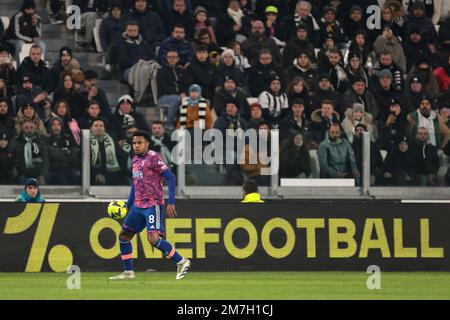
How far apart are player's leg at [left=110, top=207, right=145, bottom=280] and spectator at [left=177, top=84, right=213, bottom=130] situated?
13.2 ft

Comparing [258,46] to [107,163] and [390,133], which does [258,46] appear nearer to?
[390,133]

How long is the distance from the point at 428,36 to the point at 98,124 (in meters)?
8.54

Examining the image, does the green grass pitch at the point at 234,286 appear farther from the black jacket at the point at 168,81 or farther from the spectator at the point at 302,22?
the spectator at the point at 302,22

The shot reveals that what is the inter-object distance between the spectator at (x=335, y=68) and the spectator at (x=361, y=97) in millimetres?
344

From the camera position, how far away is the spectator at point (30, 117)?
20594mm

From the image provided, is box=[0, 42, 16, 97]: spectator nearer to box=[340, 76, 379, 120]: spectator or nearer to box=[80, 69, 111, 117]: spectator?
box=[80, 69, 111, 117]: spectator

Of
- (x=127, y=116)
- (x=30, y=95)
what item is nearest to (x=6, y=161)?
(x=30, y=95)

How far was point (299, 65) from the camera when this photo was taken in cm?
2458

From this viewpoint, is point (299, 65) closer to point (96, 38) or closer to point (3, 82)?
point (96, 38)

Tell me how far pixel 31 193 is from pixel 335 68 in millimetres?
7132

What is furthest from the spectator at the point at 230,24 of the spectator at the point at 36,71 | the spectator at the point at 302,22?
the spectator at the point at 36,71

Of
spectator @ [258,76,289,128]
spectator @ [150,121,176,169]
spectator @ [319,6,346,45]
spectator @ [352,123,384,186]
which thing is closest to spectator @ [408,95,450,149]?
spectator @ [352,123,384,186]

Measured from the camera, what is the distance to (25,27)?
24.4 m
